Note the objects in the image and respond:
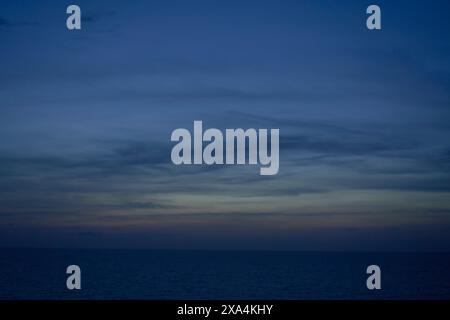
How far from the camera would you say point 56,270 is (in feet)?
293

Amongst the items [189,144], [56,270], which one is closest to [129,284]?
[56,270]

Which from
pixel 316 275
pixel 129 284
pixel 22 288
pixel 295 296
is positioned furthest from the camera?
pixel 316 275

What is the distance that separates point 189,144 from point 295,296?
1860 inches
